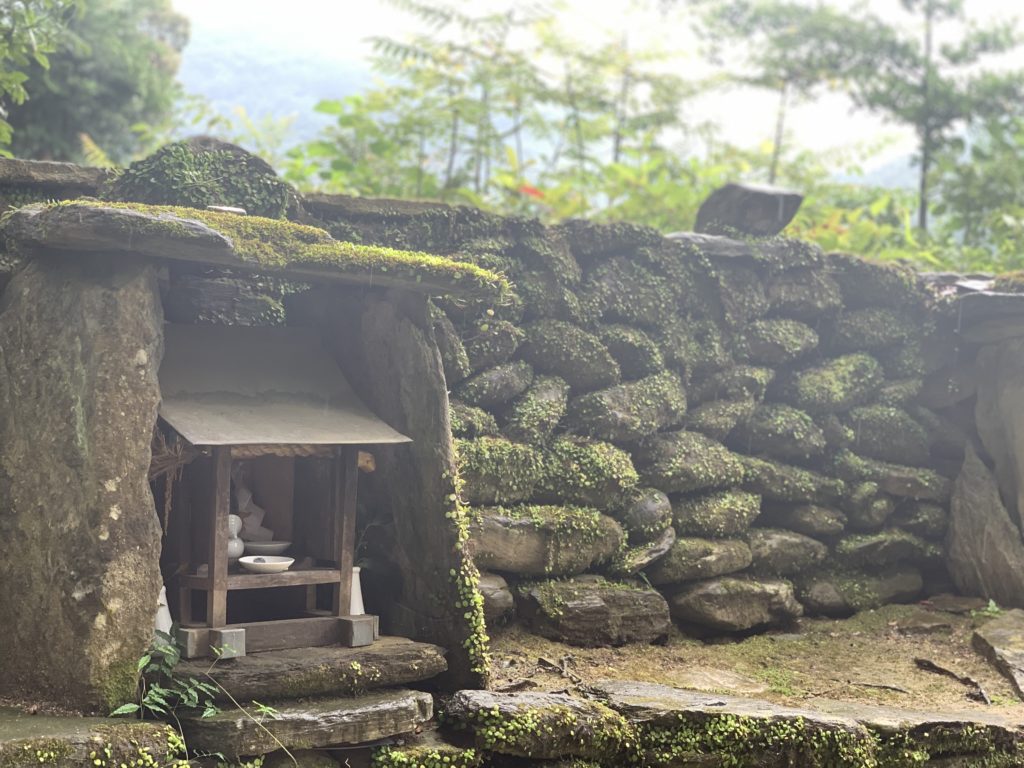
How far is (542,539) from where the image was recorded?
8281mm

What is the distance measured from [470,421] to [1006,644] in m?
4.61

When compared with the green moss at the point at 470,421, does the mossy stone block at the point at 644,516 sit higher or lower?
lower

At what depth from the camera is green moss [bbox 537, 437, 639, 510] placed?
8.62 metres

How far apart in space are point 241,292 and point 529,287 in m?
2.44

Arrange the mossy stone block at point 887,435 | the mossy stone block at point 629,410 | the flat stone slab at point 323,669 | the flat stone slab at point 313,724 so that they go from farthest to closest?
the mossy stone block at point 887,435 < the mossy stone block at point 629,410 < the flat stone slab at point 323,669 < the flat stone slab at point 313,724

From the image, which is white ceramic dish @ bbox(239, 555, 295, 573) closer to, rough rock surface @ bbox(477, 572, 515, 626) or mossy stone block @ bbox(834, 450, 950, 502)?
rough rock surface @ bbox(477, 572, 515, 626)

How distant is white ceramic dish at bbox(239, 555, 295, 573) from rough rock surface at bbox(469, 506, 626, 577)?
5.83 feet

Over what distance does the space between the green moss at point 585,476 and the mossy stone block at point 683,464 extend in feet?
1.27

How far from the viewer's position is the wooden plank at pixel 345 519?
22.4 ft

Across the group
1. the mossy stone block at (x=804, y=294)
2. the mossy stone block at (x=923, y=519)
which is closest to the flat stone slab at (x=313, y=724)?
the mossy stone block at (x=923, y=519)

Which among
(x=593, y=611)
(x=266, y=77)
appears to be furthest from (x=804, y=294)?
(x=266, y=77)

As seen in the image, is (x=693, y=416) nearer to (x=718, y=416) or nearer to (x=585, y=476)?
(x=718, y=416)

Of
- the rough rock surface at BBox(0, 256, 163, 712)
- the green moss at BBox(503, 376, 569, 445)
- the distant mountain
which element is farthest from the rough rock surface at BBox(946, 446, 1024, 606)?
the distant mountain

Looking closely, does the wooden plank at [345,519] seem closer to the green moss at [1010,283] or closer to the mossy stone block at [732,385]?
the mossy stone block at [732,385]
